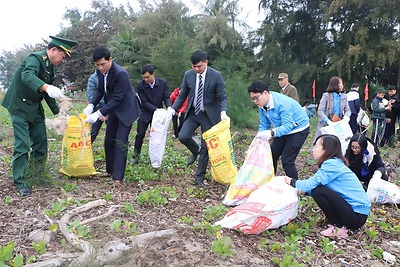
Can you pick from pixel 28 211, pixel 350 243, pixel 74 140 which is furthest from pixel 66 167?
pixel 350 243

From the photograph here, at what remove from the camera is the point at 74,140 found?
399 cm

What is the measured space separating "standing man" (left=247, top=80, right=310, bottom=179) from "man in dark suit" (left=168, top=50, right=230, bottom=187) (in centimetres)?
52

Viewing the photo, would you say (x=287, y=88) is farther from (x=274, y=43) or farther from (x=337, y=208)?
(x=274, y=43)

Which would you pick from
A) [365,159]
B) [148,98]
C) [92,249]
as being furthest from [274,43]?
[92,249]

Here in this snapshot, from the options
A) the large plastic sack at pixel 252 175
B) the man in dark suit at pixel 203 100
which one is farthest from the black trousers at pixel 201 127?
the large plastic sack at pixel 252 175

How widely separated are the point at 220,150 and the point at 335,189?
1.31m

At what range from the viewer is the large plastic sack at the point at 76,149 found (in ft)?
13.1

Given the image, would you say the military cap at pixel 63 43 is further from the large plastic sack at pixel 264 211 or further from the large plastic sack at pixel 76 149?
the large plastic sack at pixel 264 211

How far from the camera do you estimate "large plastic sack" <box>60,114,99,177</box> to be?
3.98 m

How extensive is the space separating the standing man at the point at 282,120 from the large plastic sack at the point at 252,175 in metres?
0.19

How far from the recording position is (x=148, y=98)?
17.8ft

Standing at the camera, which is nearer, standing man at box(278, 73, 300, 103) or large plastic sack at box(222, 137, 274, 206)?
large plastic sack at box(222, 137, 274, 206)

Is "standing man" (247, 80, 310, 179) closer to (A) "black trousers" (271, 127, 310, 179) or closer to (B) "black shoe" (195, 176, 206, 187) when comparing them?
(A) "black trousers" (271, 127, 310, 179)

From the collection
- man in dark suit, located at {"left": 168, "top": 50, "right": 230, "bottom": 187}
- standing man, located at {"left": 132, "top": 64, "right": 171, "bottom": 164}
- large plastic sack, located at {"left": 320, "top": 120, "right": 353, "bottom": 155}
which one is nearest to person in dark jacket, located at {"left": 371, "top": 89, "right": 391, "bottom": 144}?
large plastic sack, located at {"left": 320, "top": 120, "right": 353, "bottom": 155}
